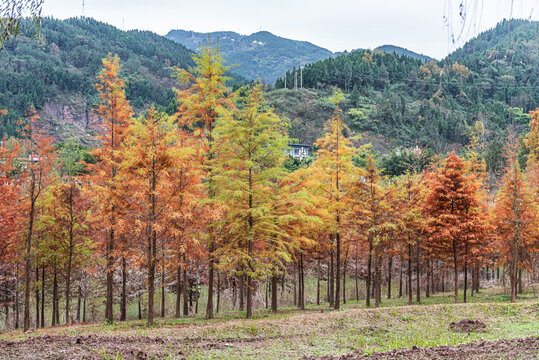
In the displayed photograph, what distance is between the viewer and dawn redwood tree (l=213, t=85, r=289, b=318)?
798 inches

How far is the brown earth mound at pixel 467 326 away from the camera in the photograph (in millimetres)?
14214

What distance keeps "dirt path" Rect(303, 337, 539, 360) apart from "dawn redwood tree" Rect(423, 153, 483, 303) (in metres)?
16.1

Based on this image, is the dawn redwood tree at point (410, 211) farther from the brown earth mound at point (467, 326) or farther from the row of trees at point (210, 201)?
the brown earth mound at point (467, 326)

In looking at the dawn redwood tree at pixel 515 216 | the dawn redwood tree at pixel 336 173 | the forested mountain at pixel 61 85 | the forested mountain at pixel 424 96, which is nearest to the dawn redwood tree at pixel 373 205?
the dawn redwood tree at pixel 336 173

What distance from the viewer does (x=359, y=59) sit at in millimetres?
162250

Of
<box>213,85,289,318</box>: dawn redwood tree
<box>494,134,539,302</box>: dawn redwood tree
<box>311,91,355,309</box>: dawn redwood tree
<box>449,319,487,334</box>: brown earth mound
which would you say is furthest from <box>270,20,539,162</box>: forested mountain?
<box>449,319,487,334</box>: brown earth mound

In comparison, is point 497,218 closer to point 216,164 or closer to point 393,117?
point 216,164

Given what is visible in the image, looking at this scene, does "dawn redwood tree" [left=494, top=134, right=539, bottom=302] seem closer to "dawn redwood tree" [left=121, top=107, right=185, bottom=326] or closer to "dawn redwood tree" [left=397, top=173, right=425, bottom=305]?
"dawn redwood tree" [left=397, top=173, right=425, bottom=305]

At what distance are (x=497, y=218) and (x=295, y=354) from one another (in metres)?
22.4

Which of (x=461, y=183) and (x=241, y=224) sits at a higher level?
(x=461, y=183)

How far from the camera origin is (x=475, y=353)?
31.1 feet

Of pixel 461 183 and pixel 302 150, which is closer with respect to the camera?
pixel 461 183

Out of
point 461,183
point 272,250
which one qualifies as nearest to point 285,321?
point 272,250

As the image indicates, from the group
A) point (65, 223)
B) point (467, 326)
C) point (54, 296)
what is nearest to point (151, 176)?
point (65, 223)
